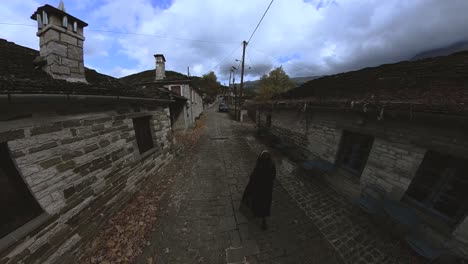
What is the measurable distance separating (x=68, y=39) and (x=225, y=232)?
223 inches

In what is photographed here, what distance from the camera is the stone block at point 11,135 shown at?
2.21m

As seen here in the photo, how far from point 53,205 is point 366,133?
7.02m

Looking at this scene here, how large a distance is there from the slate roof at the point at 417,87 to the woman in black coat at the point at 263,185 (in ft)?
9.12

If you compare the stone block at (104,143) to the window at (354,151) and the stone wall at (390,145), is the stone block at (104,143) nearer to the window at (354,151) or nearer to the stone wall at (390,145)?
the stone wall at (390,145)

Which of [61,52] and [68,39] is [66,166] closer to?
[61,52]

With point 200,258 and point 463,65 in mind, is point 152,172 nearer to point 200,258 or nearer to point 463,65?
point 200,258

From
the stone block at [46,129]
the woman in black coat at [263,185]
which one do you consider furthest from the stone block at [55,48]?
the woman in black coat at [263,185]

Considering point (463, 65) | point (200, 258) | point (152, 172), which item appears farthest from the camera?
point (152, 172)

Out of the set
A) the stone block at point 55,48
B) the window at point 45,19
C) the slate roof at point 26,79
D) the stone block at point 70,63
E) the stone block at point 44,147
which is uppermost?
the window at point 45,19

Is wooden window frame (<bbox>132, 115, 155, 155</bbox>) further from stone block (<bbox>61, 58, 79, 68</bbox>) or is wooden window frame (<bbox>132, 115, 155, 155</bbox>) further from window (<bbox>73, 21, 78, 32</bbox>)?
window (<bbox>73, 21, 78, 32</bbox>)

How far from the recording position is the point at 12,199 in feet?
8.12

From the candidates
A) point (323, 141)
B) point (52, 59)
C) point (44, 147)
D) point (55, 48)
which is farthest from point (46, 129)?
point (323, 141)

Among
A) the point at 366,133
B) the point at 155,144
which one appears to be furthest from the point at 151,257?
the point at 366,133

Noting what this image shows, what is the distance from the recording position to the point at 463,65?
12.7 feet
